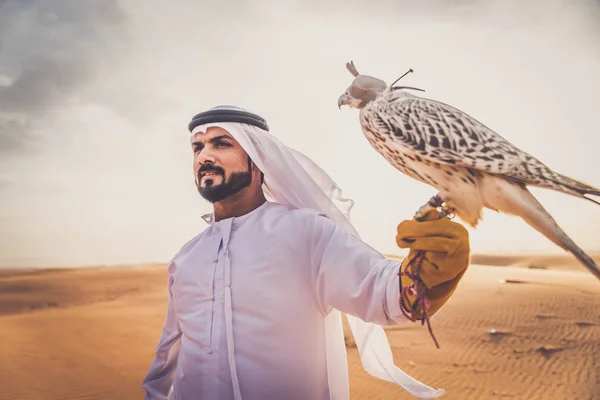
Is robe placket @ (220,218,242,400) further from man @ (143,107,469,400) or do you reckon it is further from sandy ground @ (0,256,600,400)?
sandy ground @ (0,256,600,400)

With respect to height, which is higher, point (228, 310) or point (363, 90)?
point (363, 90)

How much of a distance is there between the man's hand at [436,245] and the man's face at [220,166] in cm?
91

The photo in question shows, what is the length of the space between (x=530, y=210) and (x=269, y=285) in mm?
960

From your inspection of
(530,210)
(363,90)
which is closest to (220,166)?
(363,90)

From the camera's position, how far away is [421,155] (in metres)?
1.25

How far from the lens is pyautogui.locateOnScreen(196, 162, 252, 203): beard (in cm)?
190

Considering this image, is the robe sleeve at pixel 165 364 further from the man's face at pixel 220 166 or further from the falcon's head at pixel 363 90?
the falcon's head at pixel 363 90

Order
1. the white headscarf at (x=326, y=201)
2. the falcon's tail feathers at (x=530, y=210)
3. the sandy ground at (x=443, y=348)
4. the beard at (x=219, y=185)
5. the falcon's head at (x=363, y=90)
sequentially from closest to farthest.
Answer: the falcon's tail feathers at (x=530, y=210) → the falcon's head at (x=363, y=90) → the white headscarf at (x=326, y=201) → the beard at (x=219, y=185) → the sandy ground at (x=443, y=348)

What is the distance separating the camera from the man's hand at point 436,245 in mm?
1157

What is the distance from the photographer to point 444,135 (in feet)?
4.25

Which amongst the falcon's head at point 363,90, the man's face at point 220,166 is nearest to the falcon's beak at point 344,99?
the falcon's head at point 363,90

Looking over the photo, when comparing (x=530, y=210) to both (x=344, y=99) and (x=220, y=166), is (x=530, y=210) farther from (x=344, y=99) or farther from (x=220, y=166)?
(x=220, y=166)

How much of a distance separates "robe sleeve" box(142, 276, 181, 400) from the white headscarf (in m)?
0.72

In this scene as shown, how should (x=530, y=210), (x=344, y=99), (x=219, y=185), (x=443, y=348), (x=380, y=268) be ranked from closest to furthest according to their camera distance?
(x=530, y=210) < (x=380, y=268) < (x=344, y=99) < (x=219, y=185) < (x=443, y=348)
